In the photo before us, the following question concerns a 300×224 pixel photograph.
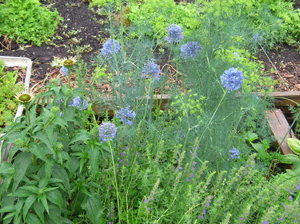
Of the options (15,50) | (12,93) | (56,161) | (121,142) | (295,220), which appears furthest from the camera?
(15,50)

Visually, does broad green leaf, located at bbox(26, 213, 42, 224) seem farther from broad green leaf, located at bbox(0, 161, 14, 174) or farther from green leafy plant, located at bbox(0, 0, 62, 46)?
green leafy plant, located at bbox(0, 0, 62, 46)

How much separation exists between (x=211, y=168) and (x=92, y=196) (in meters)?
1.21

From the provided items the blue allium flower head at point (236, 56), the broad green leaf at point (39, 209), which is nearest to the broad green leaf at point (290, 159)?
the blue allium flower head at point (236, 56)

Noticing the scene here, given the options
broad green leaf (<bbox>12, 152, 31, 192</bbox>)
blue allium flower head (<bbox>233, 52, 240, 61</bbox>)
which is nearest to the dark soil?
blue allium flower head (<bbox>233, 52, 240, 61</bbox>)

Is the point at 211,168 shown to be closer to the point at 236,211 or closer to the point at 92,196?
the point at 236,211

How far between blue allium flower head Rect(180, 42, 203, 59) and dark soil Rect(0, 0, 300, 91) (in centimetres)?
168

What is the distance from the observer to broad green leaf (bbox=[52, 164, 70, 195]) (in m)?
1.89

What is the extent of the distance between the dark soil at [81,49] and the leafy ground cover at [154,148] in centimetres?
15

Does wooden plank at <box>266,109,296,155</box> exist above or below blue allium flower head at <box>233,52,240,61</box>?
below

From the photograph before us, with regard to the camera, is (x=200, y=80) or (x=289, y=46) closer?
(x=200, y=80)

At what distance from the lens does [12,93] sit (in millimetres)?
3453

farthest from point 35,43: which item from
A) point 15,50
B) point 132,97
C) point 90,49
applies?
point 132,97

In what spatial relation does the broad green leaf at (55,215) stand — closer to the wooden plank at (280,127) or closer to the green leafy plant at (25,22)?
the wooden plank at (280,127)

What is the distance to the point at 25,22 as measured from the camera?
439cm
